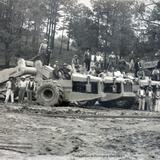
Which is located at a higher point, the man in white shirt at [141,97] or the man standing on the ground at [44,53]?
the man standing on the ground at [44,53]

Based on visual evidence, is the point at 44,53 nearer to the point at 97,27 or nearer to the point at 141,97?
the point at 141,97

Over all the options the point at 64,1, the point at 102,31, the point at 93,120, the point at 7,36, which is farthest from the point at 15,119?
the point at 64,1

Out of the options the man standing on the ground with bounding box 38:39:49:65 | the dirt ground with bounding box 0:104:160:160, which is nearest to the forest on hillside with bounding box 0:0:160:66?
the man standing on the ground with bounding box 38:39:49:65

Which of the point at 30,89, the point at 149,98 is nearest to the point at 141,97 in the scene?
the point at 149,98

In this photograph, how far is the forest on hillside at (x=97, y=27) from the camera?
1937 inches

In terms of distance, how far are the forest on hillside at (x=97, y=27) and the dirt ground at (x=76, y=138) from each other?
2903 cm

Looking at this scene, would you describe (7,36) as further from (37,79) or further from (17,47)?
(37,79)

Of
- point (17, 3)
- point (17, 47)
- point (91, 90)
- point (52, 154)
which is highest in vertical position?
point (17, 3)

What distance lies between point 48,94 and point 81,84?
1.70m

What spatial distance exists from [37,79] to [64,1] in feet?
114

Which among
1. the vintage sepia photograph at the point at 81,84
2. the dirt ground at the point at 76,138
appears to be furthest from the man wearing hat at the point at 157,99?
the dirt ground at the point at 76,138

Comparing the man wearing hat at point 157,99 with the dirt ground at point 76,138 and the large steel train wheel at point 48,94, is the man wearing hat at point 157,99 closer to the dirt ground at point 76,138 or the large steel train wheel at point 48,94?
the large steel train wheel at point 48,94

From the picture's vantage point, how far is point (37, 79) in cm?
2733

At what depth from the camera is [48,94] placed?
85.6ft
